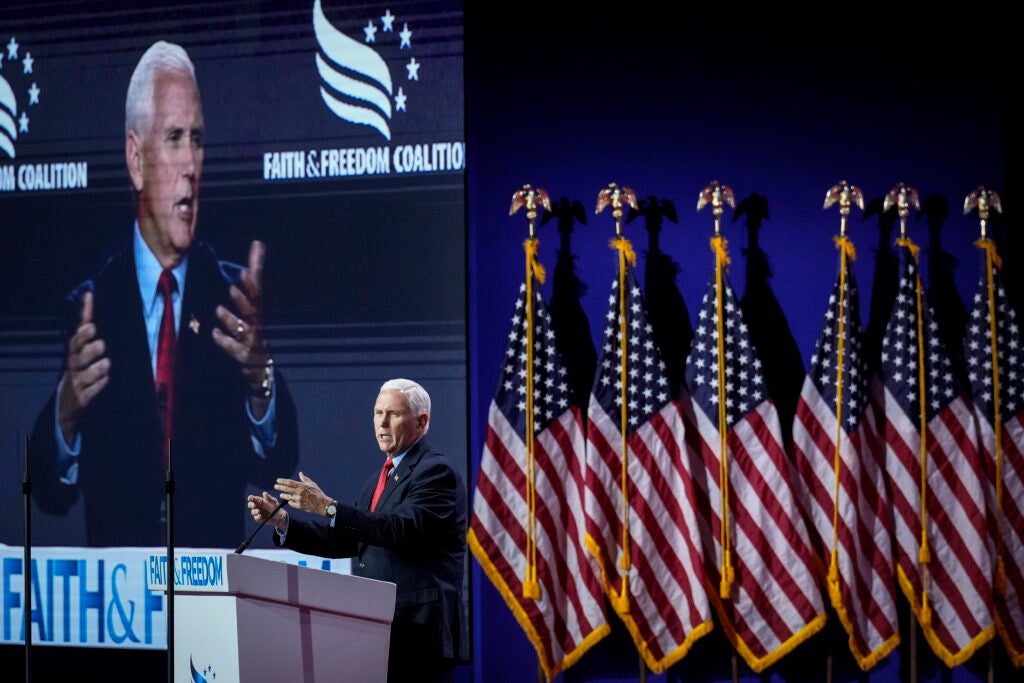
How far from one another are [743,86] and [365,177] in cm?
174

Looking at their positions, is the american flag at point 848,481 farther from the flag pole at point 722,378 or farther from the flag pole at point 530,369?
the flag pole at point 530,369

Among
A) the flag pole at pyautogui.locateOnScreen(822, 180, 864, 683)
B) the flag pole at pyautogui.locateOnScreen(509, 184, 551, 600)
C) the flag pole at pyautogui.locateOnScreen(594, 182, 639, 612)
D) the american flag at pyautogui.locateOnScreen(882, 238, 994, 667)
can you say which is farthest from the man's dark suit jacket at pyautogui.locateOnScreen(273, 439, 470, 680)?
the american flag at pyautogui.locateOnScreen(882, 238, 994, 667)

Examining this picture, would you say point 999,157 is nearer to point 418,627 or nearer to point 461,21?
point 461,21

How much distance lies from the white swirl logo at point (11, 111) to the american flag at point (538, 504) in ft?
8.86

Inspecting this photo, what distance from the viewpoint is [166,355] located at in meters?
6.46

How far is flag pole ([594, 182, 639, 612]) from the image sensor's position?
5.69m

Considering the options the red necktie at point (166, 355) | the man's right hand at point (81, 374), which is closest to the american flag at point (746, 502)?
the red necktie at point (166, 355)

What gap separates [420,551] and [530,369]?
4.36 feet

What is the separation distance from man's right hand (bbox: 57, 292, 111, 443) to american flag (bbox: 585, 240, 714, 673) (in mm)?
2389

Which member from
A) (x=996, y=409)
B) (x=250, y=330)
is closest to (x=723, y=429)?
(x=996, y=409)

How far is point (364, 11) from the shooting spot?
6375 mm

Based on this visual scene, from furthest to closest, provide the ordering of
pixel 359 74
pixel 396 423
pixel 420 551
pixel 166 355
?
pixel 166 355 < pixel 359 74 < pixel 396 423 < pixel 420 551

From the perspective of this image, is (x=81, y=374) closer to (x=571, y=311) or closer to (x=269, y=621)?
(x=571, y=311)

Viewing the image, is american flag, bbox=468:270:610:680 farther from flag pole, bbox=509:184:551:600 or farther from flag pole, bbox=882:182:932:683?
flag pole, bbox=882:182:932:683
